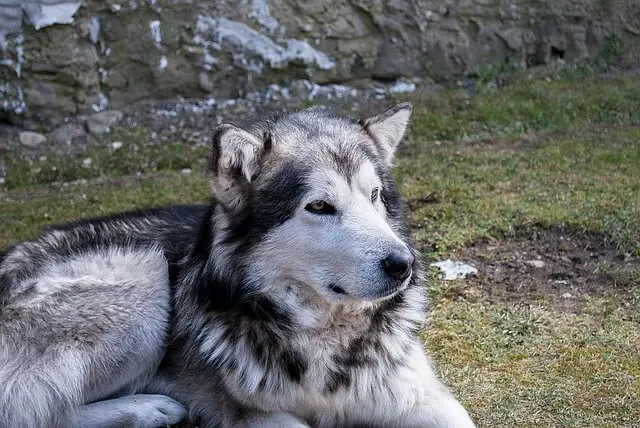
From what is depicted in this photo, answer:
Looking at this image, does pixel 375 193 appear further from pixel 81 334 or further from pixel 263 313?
pixel 81 334

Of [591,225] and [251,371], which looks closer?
[251,371]

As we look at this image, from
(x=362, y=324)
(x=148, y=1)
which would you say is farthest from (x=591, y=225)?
(x=148, y=1)

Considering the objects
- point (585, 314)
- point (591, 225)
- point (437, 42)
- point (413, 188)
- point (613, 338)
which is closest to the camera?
point (613, 338)

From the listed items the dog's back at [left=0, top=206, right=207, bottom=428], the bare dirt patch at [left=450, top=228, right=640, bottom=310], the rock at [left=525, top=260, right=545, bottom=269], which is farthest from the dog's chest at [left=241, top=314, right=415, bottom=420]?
the rock at [left=525, top=260, right=545, bottom=269]

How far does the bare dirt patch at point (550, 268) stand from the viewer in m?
5.47

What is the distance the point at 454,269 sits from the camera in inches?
230

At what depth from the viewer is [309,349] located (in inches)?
151

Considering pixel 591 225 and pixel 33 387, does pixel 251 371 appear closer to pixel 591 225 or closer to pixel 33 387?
pixel 33 387

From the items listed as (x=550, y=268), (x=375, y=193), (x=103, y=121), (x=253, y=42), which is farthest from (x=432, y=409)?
(x=253, y=42)

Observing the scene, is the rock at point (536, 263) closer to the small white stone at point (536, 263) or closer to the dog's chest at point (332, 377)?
the small white stone at point (536, 263)

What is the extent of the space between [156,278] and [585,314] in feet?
8.10

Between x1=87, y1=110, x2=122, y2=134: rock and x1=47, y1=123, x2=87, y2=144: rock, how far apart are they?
0.10 m

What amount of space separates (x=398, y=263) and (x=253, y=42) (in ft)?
20.9

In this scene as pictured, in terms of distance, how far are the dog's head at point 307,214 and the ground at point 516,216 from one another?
1.02 m
